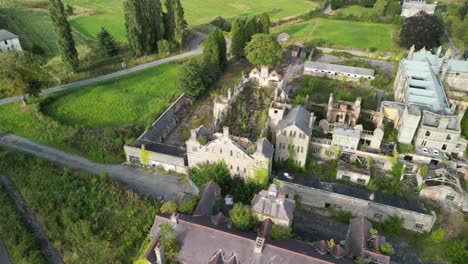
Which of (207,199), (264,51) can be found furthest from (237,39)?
(207,199)

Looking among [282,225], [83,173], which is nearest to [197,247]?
[282,225]

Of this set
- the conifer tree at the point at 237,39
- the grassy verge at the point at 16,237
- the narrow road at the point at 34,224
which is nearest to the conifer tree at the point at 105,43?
the conifer tree at the point at 237,39

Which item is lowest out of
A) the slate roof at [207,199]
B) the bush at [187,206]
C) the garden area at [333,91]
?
the garden area at [333,91]

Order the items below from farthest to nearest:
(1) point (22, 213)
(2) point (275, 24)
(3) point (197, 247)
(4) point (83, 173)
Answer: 1. (2) point (275, 24)
2. (4) point (83, 173)
3. (1) point (22, 213)
4. (3) point (197, 247)

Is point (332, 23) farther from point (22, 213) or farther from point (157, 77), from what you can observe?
point (22, 213)

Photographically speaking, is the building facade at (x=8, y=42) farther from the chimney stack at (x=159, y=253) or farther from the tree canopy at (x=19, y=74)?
the chimney stack at (x=159, y=253)

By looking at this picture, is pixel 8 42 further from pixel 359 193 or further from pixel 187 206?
pixel 359 193
